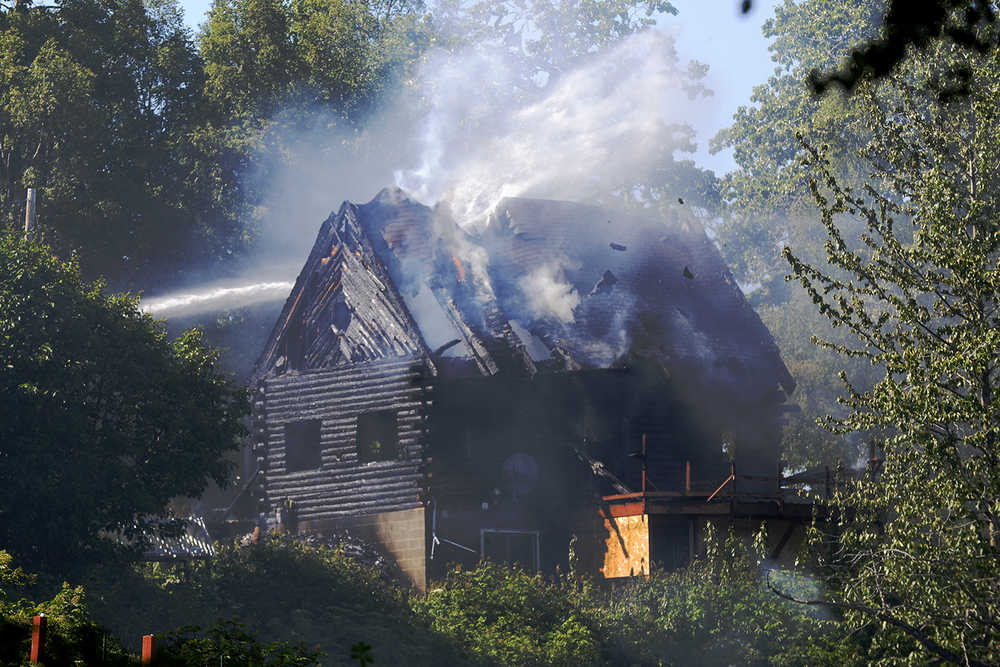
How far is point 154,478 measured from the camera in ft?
96.2

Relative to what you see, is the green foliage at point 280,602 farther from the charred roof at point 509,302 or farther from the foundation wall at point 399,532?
A: the charred roof at point 509,302

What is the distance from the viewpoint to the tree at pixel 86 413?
2670 centimetres

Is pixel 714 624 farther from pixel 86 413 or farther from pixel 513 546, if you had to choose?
pixel 86 413

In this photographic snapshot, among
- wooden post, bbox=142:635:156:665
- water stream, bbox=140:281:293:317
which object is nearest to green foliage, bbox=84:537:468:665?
wooden post, bbox=142:635:156:665

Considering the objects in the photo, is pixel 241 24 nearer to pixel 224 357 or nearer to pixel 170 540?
pixel 224 357

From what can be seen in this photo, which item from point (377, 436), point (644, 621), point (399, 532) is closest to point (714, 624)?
point (644, 621)

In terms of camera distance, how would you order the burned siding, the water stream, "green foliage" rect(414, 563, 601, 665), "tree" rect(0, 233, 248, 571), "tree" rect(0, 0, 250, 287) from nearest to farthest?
"green foliage" rect(414, 563, 601, 665) < "tree" rect(0, 233, 248, 571) < the burned siding < "tree" rect(0, 0, 250, 287) < the water stream

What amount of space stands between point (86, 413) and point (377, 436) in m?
9.30

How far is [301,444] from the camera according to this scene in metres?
36.7

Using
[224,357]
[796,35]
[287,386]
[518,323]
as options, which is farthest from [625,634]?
[796,35]

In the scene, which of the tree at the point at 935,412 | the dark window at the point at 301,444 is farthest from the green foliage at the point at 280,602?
the tree at the point at 935,412

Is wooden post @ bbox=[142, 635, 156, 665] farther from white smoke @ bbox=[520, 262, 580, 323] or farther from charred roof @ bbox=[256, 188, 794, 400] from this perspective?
white smoke @ bbox=[520, 262, 580, 323]

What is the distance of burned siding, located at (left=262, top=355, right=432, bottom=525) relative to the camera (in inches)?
1364

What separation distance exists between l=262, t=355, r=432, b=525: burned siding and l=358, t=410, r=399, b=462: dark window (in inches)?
8.9
